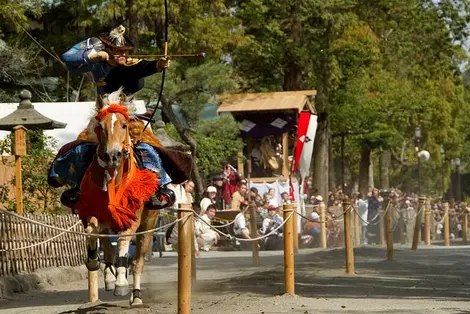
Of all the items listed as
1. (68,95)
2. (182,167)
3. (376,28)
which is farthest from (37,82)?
(182,167)

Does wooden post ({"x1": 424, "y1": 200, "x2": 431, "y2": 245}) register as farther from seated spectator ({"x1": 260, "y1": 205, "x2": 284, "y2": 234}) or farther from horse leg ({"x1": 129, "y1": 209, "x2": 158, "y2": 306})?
horse leg ({"x1": 129, "y1": 209, "x2": 158, "y2": 306})

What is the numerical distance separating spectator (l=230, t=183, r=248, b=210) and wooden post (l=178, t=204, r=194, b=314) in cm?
1672

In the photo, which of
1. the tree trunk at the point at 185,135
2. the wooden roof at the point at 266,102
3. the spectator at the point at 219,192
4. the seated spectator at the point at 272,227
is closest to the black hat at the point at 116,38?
the seated spectator at the point at 272,227

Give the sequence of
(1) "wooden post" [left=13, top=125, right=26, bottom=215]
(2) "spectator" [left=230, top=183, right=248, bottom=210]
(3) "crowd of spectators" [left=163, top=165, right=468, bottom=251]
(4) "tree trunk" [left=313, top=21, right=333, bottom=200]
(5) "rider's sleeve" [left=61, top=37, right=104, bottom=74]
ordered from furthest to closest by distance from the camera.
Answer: (4) "tree trunk" [left=313, top=21, right=333, bottom=200] → (2) "spectator" [left=230, top=183, right=248, bottom=210] → (3) "crowd of spectators" [left=163, top=165, right=468, bottom=251] → (1) "wooden post" [left=13, top=125, right=26, bottom=215] → (5) "rider's sleeve" [left=61, top=37, right=104, bottom=74]

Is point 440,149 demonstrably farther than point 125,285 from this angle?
Yes

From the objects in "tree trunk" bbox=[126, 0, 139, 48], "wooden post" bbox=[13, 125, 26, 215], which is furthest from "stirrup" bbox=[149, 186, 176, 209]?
"tree trunk" bbox=[126, 0, 139, 48]

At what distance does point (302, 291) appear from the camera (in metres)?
15.5

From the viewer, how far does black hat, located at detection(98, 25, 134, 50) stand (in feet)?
46.0

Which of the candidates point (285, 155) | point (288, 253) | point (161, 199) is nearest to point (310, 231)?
point (285, 155)

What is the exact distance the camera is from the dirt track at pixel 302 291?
43.0ft

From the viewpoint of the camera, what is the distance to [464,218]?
37.3 metres

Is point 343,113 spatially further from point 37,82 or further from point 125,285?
point 125,285

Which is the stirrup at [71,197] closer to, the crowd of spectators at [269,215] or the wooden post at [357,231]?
the crowd of spectators at [269,215]

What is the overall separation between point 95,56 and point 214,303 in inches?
128
